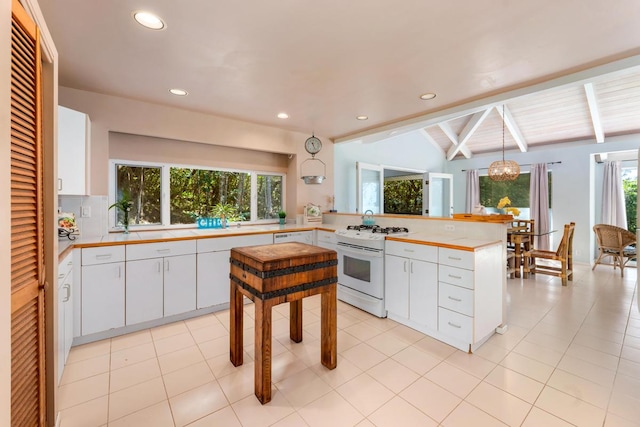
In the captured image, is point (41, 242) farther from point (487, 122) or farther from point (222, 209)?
point (487, 122)

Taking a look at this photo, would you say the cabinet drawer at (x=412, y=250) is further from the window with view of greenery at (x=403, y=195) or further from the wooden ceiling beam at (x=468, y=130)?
the window with view of greenery at (x=403, y=195)

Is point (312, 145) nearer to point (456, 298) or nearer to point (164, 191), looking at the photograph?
point (164, 191)

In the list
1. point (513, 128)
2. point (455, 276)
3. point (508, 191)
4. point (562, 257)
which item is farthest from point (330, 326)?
point (508, 191)

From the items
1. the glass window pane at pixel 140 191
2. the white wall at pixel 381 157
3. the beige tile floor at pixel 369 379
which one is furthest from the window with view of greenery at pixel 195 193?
the beige tile floor at pixel 369 379

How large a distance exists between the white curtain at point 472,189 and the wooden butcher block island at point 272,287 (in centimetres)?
635

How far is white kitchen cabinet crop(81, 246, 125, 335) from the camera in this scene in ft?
8.04

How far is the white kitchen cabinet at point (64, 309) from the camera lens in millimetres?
1885

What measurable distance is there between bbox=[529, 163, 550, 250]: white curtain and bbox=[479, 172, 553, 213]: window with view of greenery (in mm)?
211

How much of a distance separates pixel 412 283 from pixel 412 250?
0.32 m

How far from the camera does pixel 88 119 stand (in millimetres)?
2725

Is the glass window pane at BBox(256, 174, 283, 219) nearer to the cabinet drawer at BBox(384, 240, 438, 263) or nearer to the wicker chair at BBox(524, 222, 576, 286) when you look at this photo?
the cabinet drawer at BBox(384, 240, 438, 263)

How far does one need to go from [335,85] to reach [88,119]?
7.96 ft

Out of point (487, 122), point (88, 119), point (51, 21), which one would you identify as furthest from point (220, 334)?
point (487, 122)

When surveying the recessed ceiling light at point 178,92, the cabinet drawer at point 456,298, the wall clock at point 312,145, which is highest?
the recessed ceiling light at point 178,92
